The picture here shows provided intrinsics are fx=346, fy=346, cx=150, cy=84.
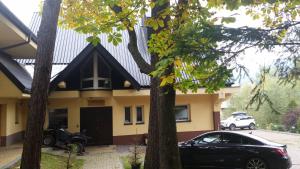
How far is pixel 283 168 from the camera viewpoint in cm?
1100

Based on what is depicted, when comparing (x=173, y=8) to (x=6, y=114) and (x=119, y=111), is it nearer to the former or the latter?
(x=6, y=114)

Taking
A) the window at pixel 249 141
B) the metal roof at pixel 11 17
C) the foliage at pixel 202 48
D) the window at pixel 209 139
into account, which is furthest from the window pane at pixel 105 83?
the foliage at pixel 202 48

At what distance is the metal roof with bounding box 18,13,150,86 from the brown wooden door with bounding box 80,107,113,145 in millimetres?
2777

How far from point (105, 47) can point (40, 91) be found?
49.8ft

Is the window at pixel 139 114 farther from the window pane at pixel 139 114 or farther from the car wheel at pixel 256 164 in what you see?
the car wheel at pixel 256 164

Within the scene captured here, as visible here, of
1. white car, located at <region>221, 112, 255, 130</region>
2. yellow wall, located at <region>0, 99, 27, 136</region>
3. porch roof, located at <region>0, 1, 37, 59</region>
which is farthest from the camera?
white car, located at <region>221, 112, 255, 130</region>

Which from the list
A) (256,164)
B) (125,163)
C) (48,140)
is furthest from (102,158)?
(256,164)

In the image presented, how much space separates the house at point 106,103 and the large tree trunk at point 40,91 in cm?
1010

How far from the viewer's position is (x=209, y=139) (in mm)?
12508

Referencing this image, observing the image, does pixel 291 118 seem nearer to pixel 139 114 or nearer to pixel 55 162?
pixel 139 114

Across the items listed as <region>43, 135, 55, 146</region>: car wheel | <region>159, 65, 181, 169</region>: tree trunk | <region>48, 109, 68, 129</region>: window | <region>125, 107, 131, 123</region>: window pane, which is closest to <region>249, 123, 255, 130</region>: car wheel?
<region>125, 107, 131, 123</region>: window pane

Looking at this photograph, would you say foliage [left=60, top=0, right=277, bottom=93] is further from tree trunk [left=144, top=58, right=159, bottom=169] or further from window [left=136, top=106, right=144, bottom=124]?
window [left=136, top=106, right=144, bottom=124]

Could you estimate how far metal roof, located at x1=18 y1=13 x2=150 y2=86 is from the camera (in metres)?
21.1

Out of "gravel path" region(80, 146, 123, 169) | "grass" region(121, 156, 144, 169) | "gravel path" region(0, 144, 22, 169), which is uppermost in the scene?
"gravel path" region(0, 144, 22, 169)
